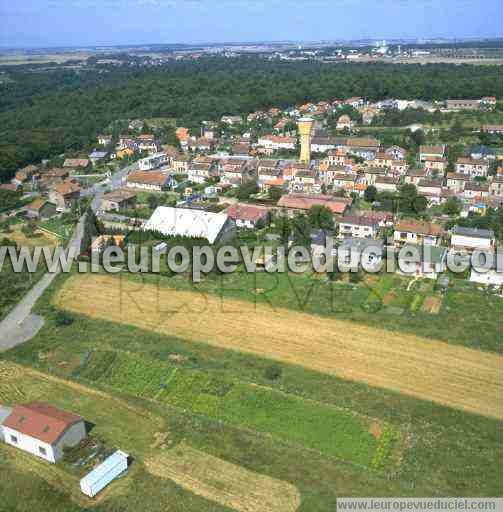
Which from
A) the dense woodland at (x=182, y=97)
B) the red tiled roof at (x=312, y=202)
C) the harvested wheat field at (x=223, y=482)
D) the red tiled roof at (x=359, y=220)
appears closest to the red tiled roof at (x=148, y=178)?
the red tiled roof at (x=312, y=202)

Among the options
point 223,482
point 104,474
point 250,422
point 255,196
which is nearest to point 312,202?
point 255,196

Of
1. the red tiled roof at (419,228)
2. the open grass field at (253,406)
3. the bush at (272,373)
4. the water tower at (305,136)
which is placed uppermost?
the water tower at (305,136)

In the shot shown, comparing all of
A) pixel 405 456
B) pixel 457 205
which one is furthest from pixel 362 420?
pixel 457 205

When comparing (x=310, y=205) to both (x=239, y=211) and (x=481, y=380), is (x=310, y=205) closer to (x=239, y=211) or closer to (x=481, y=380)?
(x=239, y=211)

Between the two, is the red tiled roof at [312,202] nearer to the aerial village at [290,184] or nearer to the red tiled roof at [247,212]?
the aerial village at [290,184]

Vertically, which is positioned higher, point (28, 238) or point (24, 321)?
point (28, 238)

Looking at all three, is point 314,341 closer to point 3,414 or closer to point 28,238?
point 3,414
